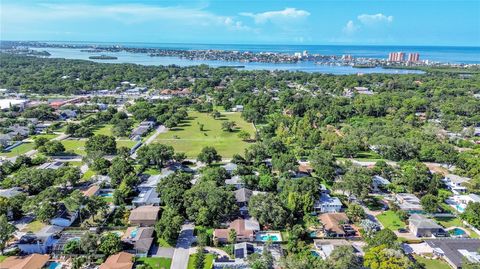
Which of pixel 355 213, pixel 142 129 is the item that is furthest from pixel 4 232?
pixel 142 129

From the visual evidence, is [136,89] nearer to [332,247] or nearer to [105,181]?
[105,181]

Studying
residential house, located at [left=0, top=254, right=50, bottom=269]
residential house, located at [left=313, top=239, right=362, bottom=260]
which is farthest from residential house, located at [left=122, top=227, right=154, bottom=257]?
residential house, located at [left=313, top=239, right=362, bottom=260]

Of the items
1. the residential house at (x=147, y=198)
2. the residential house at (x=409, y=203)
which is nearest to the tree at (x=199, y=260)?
the residential house at (x=147, y=198)

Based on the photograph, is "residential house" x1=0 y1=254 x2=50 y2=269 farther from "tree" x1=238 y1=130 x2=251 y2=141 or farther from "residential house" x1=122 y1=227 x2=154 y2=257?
"tree" x1=238 y1=130 x2=251 y2=141

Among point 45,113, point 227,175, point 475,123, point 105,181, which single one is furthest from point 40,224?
point 475,123

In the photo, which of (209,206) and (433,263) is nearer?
(433,263)

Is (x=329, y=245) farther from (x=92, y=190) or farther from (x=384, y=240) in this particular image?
(x=92, y=190)
